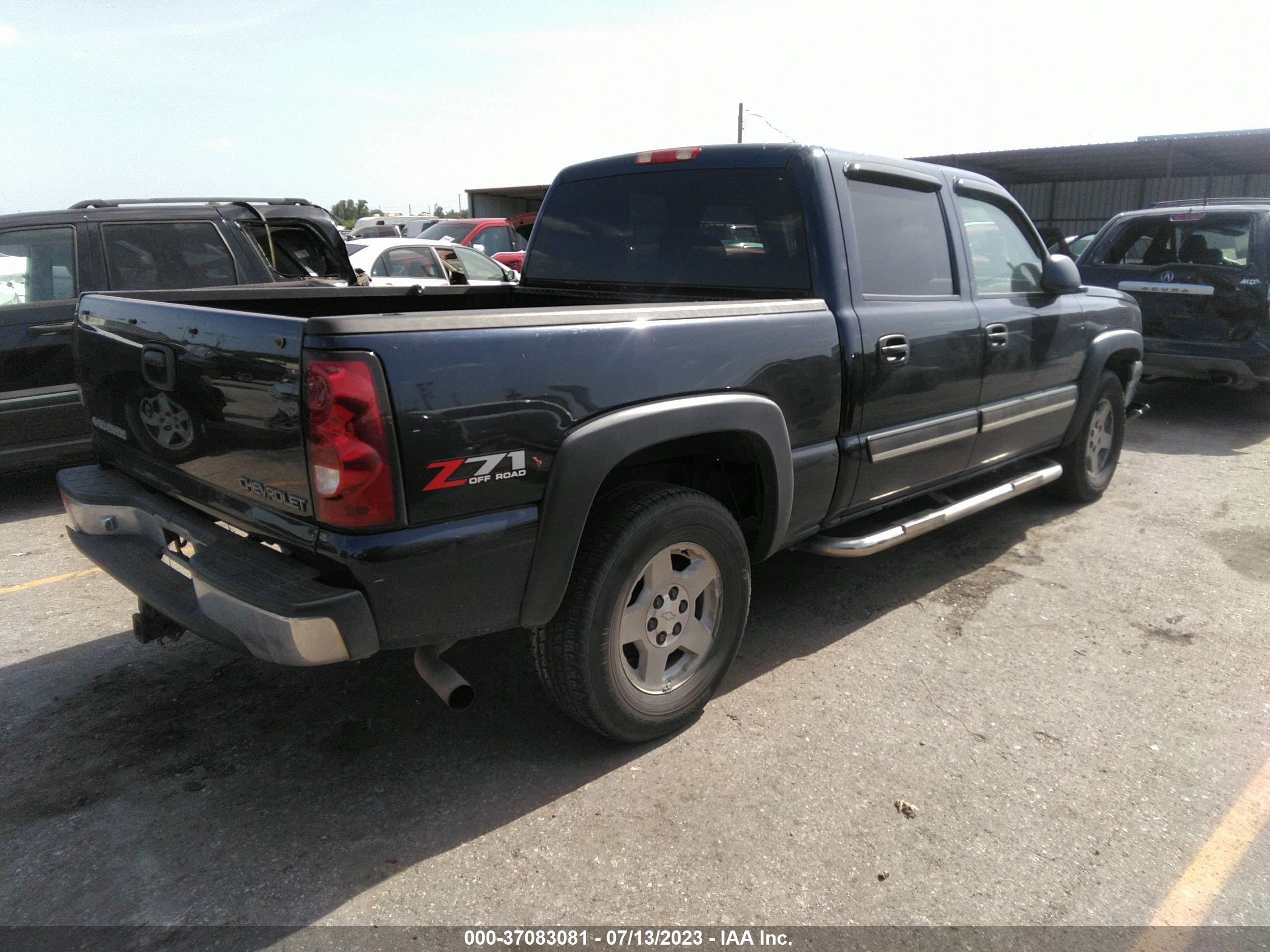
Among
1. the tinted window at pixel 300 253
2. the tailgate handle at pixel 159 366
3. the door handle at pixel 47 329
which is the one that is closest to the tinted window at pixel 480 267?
the tinted window at pixel 300 253

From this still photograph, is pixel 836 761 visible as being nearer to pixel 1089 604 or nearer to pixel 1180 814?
pixel 1180 814

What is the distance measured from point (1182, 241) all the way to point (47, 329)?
342 inches

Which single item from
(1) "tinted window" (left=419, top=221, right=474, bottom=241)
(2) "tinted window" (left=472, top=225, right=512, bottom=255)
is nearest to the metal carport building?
(2) "tinted window" (left=472, top=225, right=512, bottom=255)

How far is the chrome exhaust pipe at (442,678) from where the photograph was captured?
8.23 feet

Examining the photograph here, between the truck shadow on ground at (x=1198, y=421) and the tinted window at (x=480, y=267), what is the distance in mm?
7392

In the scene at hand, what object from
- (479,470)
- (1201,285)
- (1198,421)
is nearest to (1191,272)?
(1201,285)

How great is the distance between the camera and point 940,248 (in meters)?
4.01

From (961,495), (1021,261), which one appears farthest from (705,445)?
(1021,261)

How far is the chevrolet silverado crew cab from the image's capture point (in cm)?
223

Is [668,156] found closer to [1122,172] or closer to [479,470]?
[479,470]

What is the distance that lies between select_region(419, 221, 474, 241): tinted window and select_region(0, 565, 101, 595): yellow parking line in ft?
42.7

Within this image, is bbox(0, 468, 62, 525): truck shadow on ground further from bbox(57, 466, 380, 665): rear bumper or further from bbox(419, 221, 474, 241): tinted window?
bbox(419, 221, 474, 241): tinted window

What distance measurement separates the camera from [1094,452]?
5590mm

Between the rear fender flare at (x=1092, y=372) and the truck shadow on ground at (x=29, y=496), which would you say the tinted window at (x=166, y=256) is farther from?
the rear fender flare at (x=1092, y=372)
